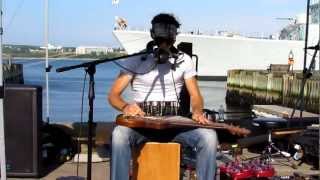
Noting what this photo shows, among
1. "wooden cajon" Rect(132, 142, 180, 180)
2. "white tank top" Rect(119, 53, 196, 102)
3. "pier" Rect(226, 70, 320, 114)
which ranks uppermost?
"white tank top" Rect(119, 53, 196, 102)

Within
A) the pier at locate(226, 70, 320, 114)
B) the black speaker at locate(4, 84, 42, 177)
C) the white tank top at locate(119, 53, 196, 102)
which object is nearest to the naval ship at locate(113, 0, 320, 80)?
the pier at locate(226, 70, 320, 114)

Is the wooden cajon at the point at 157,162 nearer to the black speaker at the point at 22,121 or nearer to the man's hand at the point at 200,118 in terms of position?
the man's hand at the point at 200,118

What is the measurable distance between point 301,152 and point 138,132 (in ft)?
7.97

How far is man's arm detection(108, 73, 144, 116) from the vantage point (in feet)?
13.3

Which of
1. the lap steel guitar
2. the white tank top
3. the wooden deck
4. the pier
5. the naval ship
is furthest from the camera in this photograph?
the naval ship

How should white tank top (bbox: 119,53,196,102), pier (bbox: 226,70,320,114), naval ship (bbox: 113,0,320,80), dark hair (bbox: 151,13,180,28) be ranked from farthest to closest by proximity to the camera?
naval ship (bbox: 113,0,320,80) < pier (bbox: 226,70,320,114) < white tank top (bbox: 119,53,196,102) < dark hair (bbox: 151,13,180,28)

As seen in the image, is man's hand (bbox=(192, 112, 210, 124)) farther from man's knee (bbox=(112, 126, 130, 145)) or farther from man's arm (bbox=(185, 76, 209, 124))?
man's knee (bbox=(112, 126, 130, 145))

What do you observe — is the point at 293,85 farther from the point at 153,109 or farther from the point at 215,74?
the point at 153,109

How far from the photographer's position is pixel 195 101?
4207mm

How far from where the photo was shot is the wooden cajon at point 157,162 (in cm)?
420

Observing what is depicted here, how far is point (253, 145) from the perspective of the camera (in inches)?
251

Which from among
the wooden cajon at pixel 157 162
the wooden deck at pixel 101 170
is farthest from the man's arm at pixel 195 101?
the wooden deck at pixel 101 170

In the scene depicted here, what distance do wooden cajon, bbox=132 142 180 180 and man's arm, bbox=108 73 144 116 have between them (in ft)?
0.90

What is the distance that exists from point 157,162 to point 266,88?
31589 mm
